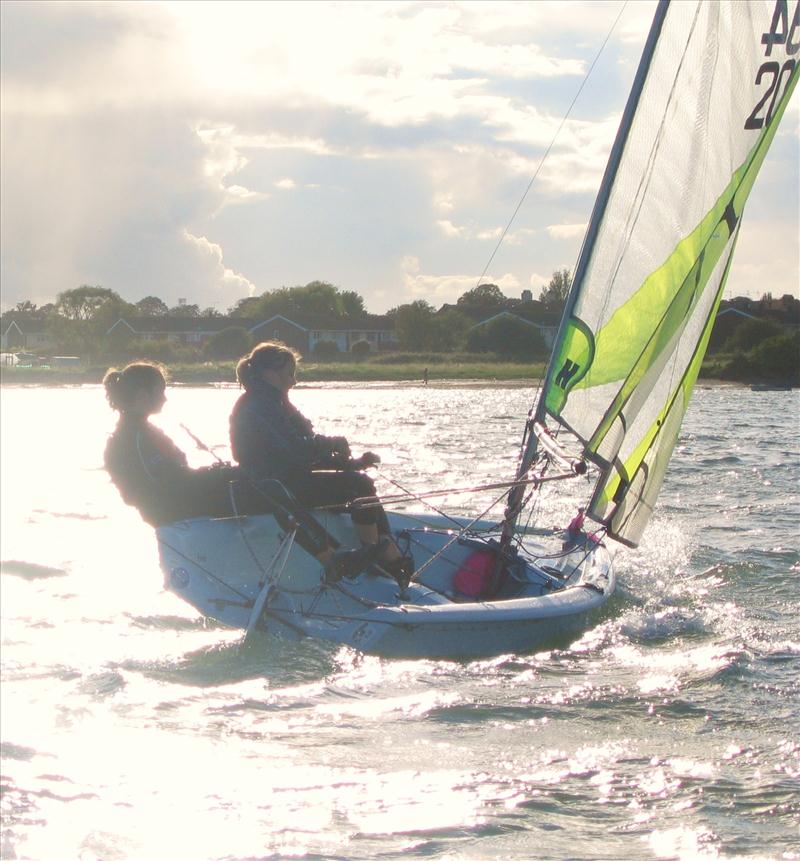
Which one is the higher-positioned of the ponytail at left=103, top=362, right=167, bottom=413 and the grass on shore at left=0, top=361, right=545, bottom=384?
the grass on shore at left=0, top=361, right=545, bottom=384

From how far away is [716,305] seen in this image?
6203 millimetres

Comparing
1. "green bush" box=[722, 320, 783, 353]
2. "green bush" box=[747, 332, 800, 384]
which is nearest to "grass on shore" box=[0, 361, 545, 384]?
"green bush" box=[722, 320, 783, 353]

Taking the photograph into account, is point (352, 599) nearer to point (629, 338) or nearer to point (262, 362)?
point (262, 362)

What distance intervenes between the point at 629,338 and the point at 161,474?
7.77ft

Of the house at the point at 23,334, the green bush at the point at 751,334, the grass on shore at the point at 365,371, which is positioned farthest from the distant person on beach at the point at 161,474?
the house at the point at 23,334

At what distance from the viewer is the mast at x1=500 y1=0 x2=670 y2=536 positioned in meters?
5.81

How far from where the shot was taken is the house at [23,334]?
8025 cm

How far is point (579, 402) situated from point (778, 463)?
981 centimetres

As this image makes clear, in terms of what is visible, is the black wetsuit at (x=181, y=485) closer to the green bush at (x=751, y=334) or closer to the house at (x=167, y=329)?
the green bush at (x=751, y=334)

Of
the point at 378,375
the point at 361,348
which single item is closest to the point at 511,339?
the point at 378,375

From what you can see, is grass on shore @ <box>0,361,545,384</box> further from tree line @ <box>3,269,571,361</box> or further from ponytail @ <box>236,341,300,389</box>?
ponytail @ <box>236,341,300,389</box>

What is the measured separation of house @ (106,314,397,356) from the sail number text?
53043 mm

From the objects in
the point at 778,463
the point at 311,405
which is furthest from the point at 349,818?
the point at 311,405

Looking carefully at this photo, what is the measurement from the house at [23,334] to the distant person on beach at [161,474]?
251 feet
